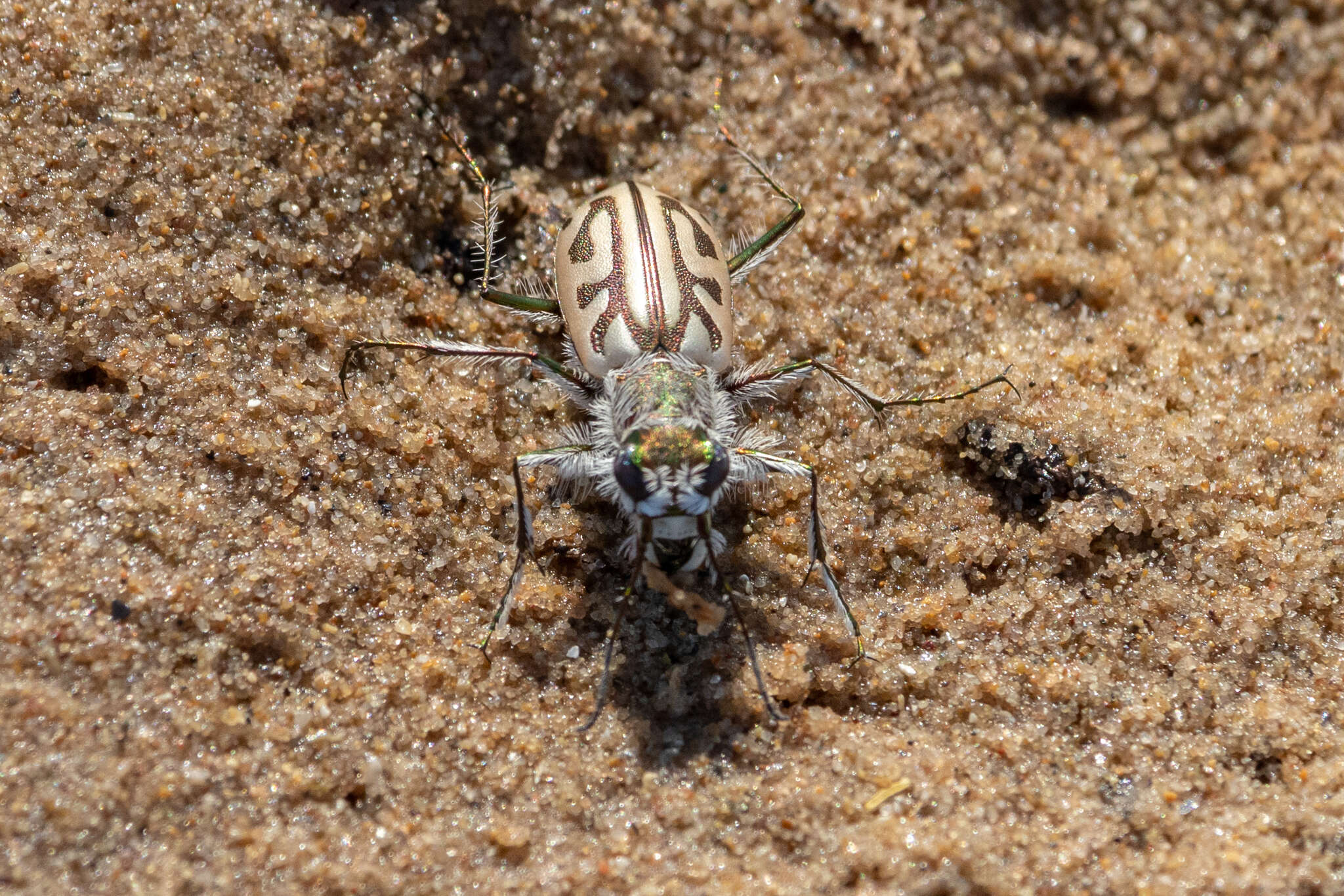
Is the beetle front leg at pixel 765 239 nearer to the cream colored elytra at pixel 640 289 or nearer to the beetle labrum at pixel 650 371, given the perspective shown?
the beetle labrum at pixel 650 371

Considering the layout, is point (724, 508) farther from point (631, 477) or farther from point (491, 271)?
point (491, 271)

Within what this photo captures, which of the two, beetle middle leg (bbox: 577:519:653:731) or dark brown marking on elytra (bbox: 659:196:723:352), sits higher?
dark brown marking on elytra (bbox: 659:196:723:352)

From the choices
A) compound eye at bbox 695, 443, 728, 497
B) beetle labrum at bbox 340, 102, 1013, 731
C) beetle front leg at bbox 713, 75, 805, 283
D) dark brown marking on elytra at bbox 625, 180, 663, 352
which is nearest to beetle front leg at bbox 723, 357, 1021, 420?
beetle labrum at bbox 340, 102, 1013, 731

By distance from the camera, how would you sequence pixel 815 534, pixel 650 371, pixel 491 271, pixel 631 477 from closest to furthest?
pixel 631 477, pixel 815 534, pixel 650 371, pixel 491 271

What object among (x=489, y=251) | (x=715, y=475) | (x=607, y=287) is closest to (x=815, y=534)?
(x=715, y=475)

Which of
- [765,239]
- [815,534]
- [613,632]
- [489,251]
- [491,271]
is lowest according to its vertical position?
[613,632]

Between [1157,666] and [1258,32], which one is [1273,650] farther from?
[1258,32]

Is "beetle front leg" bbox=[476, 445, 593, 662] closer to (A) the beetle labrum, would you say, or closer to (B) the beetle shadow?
(A) the beetle labrum
